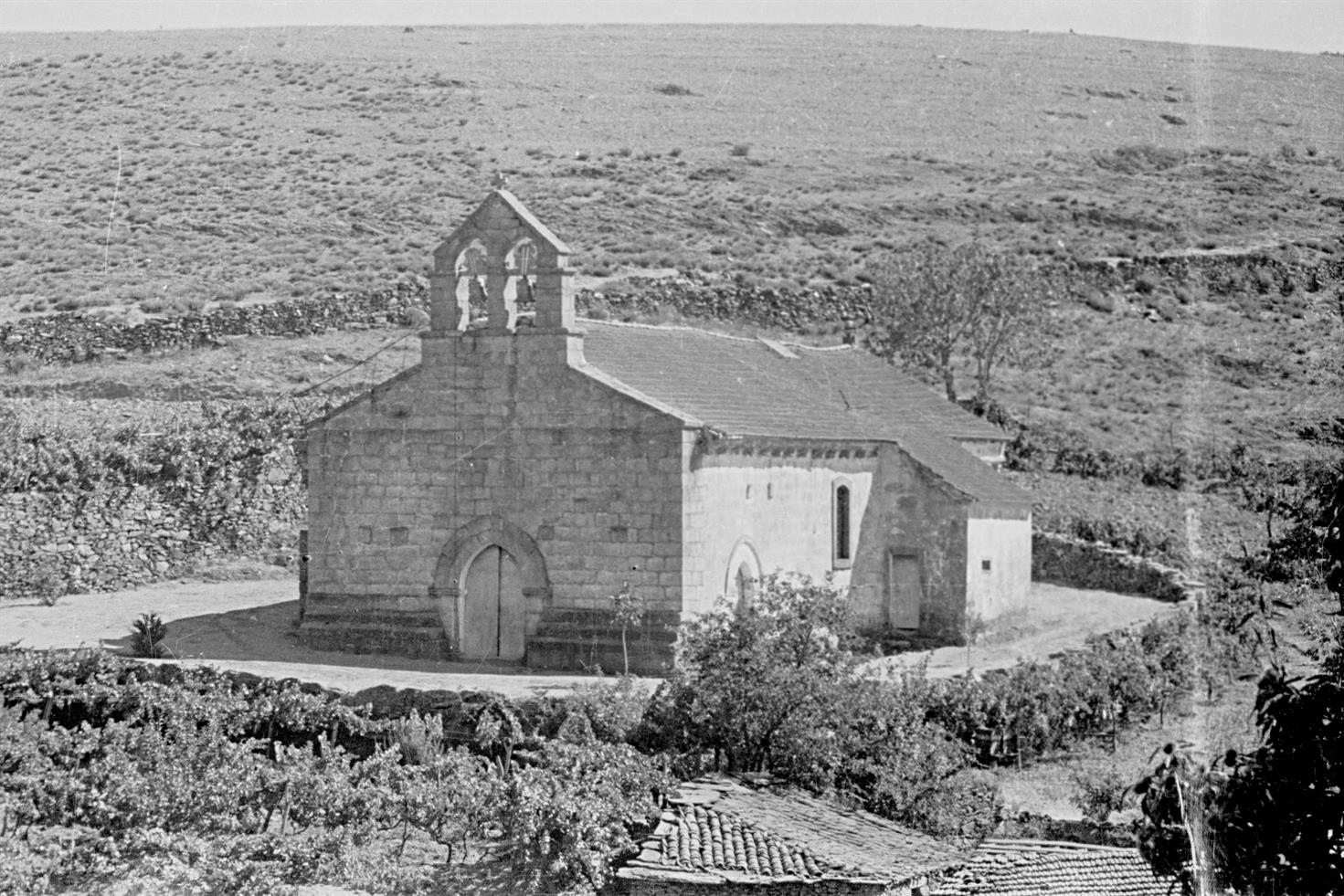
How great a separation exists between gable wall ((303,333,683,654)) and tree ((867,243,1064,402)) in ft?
92.9

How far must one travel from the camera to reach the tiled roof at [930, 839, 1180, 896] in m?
19.2

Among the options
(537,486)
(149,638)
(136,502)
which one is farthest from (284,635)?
(136,502)

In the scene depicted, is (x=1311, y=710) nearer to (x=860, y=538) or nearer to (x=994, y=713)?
(x=994, y=713)

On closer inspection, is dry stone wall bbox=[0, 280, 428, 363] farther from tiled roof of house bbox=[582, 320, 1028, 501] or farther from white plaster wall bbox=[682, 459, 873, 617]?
white plaster wall bbox=[682, 459, 873, 617]

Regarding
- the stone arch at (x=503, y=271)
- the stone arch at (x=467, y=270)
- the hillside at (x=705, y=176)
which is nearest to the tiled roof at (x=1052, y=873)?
the stone arch at (x=503, y=271)

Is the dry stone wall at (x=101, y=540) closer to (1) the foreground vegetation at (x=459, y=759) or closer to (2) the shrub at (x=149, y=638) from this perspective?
(2) the shrub at (x=149, y=638)

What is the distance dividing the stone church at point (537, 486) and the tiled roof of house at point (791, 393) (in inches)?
4.3

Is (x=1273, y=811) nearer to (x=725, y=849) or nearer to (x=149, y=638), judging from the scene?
(x=725, y=849)

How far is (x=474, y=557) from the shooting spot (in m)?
30.6

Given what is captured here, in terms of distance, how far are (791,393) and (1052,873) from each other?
55.5 feet

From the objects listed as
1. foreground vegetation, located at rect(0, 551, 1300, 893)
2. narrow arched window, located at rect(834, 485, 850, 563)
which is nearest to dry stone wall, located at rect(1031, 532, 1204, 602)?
narrow arched window, located at rect(834, 485, 850, 563)

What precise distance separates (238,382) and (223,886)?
103 ft

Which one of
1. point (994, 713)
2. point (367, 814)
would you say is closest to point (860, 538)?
point (994, 713)

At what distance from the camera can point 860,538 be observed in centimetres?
3522
